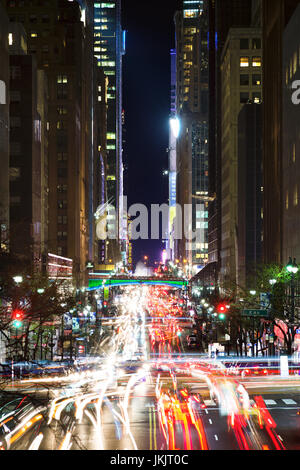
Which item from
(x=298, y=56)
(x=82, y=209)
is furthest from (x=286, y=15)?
(x=82, y=209)

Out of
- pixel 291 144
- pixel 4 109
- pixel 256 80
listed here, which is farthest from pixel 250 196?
pixel 4 109

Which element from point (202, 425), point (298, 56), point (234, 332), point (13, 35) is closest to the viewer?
point (202, 425)

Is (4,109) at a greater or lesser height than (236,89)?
lesser

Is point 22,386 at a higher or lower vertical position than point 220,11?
lower

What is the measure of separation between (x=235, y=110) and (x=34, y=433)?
117 m

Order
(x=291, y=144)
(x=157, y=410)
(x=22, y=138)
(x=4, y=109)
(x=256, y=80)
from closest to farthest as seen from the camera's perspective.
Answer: (x=157, y=410) < (x=4, y=109) < (x=291, y=144) < (x=22, y=138) < (x=256, y=80)

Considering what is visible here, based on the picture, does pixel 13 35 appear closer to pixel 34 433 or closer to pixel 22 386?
pixel 22 386

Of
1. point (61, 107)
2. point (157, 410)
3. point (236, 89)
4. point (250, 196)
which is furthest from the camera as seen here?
point (61, 107)

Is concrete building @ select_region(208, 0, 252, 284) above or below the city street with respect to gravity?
above

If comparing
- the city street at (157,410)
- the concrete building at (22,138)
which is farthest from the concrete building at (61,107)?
the city street at (157,410)

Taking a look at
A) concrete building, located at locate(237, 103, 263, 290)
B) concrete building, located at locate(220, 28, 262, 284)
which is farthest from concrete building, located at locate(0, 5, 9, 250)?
concrete building, located at locate(220, 28, 262, 284)

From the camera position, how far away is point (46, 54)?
149m

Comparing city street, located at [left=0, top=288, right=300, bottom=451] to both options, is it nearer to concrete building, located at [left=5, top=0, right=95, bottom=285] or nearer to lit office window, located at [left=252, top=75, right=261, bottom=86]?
lit office window, located at [left=252, top=75, right=261, bottom=86]

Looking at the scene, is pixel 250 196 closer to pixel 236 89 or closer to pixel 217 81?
pixel 236 89
